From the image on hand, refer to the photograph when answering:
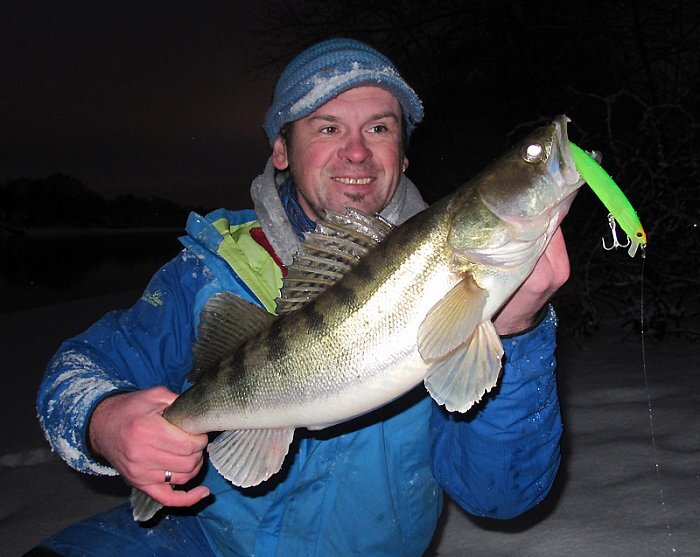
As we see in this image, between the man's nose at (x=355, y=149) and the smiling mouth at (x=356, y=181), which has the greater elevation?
the man's nose at (x=355, y=149)

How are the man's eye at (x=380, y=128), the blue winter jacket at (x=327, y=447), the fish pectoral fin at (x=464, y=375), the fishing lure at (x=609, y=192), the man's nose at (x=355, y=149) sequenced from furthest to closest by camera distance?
the man's eye at (x=380, y=128) → the man's nose at (x=355, y=149) → the blue winter jacket at (x=327, y=447) → the fish pectoral fin at (x=464, y=375) → the fishing lure at (x=609, y=192)

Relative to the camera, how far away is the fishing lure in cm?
143

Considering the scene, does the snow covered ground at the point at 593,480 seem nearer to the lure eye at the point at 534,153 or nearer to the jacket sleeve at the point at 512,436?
the jacket sleeve at the point at 512,436

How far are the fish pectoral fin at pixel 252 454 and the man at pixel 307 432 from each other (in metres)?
0.07

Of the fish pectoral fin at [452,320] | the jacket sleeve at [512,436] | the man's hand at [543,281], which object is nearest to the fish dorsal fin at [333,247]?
the fish pectoral fin at [452,320]

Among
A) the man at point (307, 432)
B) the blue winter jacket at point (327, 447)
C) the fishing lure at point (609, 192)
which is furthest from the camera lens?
the blue winter jacket at point (327, 447)

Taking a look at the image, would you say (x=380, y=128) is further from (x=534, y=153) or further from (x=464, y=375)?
(x=464, y=375)

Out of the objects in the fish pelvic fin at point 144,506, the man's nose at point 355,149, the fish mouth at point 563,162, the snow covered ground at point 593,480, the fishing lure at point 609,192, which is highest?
the man's nose at point 355,149

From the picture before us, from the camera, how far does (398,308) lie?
5.19ft

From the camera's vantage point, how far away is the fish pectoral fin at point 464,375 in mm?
1590

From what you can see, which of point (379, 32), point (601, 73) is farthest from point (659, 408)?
point (379, 32)

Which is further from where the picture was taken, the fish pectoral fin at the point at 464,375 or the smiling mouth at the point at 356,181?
the smiling mouth at the point at 356,181

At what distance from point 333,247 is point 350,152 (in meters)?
0.81

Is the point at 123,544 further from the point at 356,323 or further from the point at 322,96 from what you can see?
the point at 322,96
